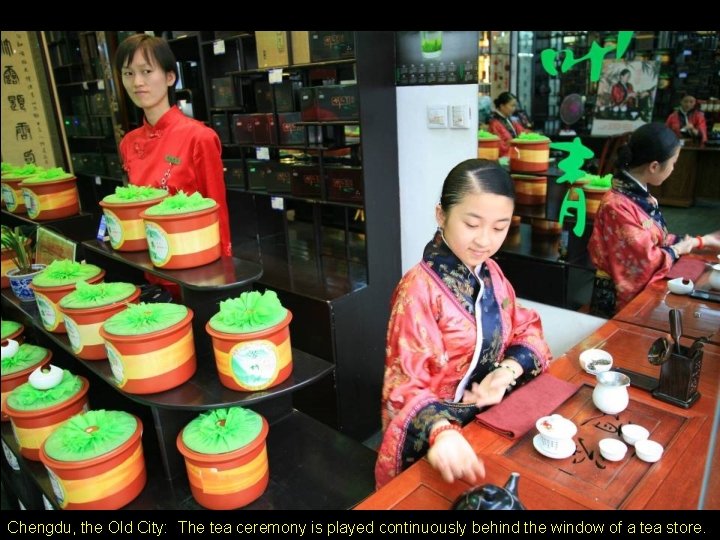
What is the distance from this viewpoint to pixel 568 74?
2.16 metres

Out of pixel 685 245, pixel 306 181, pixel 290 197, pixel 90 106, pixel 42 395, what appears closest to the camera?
pixel 42 395

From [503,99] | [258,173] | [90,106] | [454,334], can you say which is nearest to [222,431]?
[454,334]

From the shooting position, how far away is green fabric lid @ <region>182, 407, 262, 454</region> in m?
1.38

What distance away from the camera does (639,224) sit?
2.08 meters

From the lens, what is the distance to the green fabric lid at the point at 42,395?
1.69 meters

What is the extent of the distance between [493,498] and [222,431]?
0.81m

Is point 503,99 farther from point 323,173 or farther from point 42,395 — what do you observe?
point 42,395

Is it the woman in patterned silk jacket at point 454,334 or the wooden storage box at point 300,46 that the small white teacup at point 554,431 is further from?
the wooden storage box at point 300,46

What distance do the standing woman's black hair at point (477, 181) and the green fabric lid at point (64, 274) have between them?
52.1 inches

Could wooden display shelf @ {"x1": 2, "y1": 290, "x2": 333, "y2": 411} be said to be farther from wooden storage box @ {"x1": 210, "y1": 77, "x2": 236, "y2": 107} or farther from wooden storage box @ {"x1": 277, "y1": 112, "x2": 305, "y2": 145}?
wooden storage box @ {"x1": 210, "y1": 77, "x2": 236, "y2": 107}

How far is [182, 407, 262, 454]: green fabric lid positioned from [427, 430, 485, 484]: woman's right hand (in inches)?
22.0

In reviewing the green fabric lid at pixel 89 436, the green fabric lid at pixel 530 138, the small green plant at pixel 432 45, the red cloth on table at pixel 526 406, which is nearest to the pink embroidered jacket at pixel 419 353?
the red cloth on table at pixel 526 406

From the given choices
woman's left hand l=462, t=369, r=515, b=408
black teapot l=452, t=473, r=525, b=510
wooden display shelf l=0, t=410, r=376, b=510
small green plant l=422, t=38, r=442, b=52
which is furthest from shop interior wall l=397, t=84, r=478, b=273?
black teapot l=452, t=473, r=525, b=510
